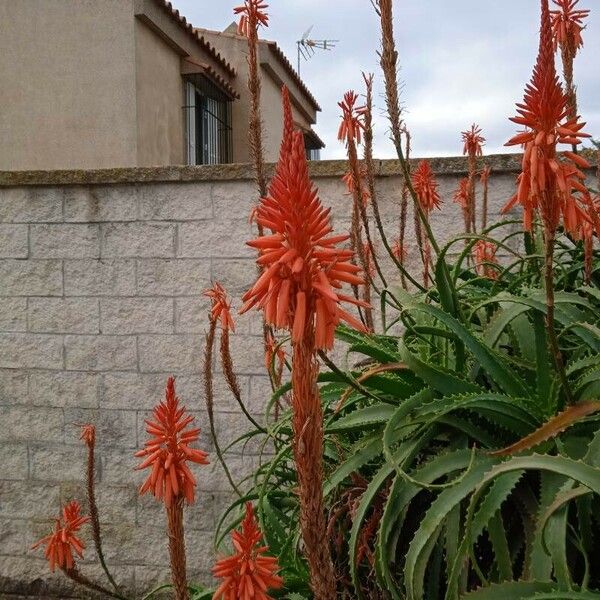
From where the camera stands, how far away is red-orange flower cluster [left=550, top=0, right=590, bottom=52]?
179 centimetres

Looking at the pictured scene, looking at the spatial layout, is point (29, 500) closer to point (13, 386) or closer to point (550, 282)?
point (13, 386)

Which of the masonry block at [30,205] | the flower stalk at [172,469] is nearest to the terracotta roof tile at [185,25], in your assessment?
the masonry block at [30,205]

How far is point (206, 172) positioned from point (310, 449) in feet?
9.54

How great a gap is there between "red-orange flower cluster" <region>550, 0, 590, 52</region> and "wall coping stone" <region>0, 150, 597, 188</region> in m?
1.04

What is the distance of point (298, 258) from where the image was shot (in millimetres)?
728

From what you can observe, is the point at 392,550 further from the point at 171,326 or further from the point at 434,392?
the point at 171,326

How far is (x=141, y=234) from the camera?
11.7 feet

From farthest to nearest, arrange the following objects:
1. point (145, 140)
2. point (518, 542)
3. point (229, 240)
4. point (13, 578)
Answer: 1. point (145, 140)
2. point (13, 578)
3. point (229, 240)
4. point (518, 542)

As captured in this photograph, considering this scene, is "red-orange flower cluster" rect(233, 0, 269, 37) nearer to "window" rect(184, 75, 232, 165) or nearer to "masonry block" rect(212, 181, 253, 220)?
"masonry block" rect(212, 181, 253, 220)

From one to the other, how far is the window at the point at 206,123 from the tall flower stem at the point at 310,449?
7.04m

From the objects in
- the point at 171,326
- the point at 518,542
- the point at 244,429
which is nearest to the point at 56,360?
the point at 171,326

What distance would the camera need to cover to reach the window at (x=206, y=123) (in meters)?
7.68

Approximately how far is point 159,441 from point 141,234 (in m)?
2.49

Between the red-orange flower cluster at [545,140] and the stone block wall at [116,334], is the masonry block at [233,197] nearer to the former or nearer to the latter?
the stone block wall at [116,334]
